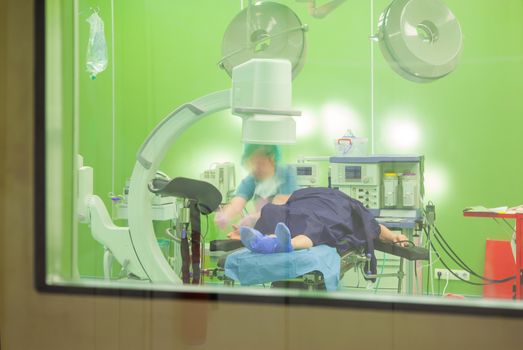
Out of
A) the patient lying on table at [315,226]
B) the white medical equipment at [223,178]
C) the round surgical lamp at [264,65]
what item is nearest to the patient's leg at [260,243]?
the patient lying on table at [315,226]

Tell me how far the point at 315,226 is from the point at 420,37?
0.85 meters

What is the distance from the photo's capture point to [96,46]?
1833 millimetres

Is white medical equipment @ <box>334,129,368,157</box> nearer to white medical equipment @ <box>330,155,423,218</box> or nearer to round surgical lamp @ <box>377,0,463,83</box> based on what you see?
white medical equipment @ <box>330,155,423,218</box>

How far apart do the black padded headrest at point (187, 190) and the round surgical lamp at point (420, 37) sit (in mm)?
609

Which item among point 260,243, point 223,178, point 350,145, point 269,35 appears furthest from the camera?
point 350,145

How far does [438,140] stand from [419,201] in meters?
0.55

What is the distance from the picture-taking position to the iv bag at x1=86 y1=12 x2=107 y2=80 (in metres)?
1.71

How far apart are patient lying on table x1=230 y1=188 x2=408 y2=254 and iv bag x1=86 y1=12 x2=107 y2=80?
0.72 m

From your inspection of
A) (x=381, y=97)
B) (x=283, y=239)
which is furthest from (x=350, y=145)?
(x=283, y=239)

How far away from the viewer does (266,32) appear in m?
1.34

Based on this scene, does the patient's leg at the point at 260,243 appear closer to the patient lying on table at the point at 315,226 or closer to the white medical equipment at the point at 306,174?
the patient lying on table at the point at 315,226

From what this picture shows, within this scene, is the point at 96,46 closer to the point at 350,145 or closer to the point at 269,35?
the point at 269,35

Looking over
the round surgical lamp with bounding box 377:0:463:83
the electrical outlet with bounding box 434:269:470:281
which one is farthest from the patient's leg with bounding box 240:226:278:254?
the electrical outlet with bounding box 434:269:470:281

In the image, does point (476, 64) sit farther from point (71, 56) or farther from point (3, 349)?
point (3, 349)
